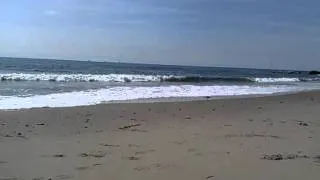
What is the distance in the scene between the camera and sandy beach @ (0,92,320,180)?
204 inches

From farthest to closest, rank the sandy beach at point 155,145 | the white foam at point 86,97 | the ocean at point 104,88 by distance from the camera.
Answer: the ocean at point 104,88, the white foam at point 86,97, the sandy beach at point 155,145

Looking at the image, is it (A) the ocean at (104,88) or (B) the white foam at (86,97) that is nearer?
(B) the white foam at (86,97)

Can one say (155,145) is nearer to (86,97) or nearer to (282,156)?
(282,156)

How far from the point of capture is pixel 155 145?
6879mm

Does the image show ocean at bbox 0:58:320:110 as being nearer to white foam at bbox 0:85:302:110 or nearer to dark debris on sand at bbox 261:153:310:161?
white foam at bbox 0:85:302:110

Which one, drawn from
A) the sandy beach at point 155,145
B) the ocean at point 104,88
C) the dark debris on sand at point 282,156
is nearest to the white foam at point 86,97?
the ocean at point 104,88

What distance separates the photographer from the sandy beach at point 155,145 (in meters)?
5.18

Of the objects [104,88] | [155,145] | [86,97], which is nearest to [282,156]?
[155,145]

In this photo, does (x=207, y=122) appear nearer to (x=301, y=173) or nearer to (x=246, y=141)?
(x=246, y=141)

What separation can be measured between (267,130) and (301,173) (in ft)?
11.5

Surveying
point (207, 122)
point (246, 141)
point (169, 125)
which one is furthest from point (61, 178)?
point (207, 122)

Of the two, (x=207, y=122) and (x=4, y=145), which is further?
(x=207, y=122)

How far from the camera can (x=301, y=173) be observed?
16.7 feet

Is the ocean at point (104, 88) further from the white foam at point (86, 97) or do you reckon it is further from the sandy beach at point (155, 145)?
the sandy beach at point (155, 145)
